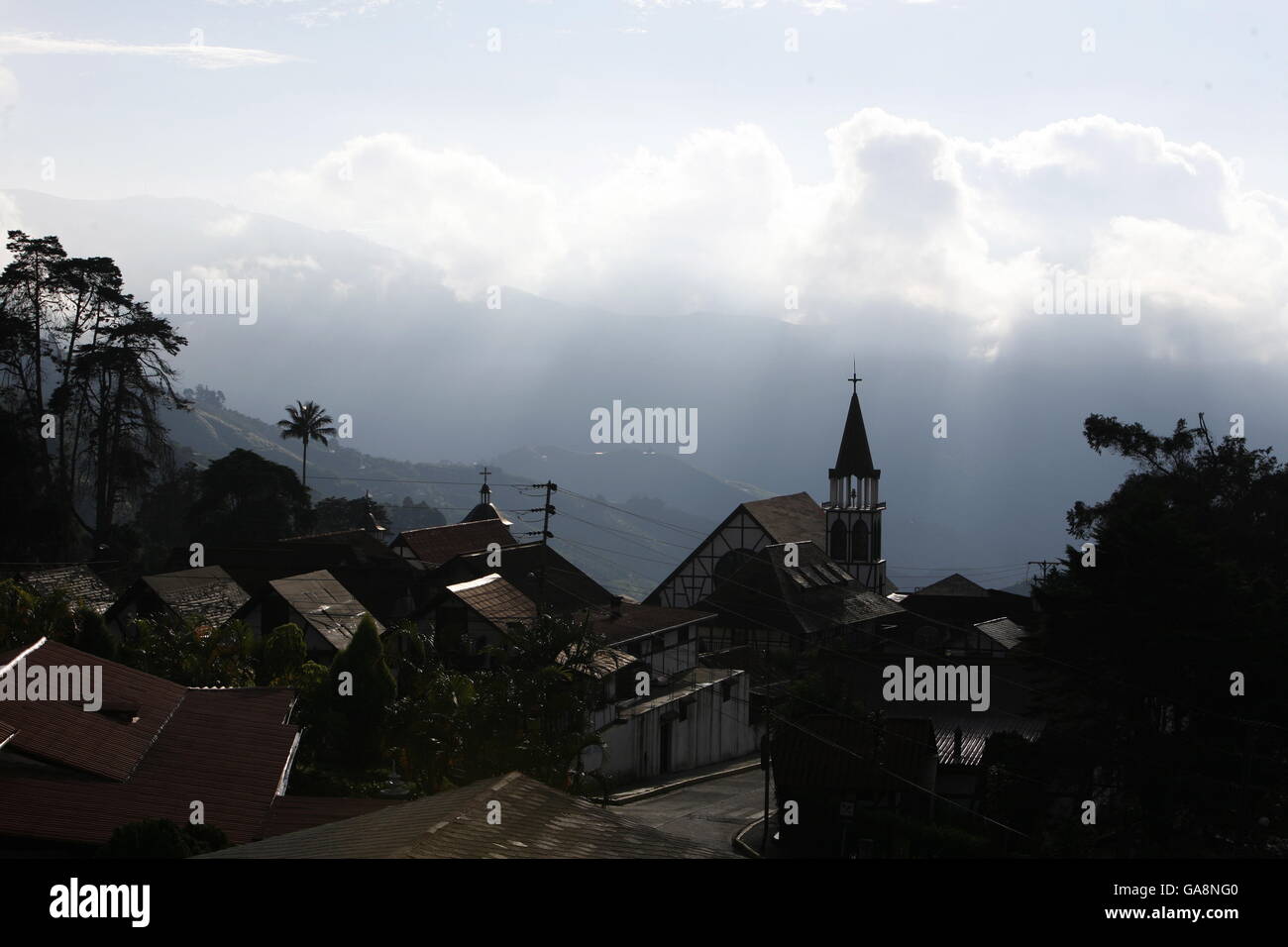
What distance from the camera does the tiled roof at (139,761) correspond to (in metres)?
21.5

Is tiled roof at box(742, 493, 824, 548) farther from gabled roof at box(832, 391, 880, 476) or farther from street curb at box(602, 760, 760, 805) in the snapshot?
street curb at box(602, 760, 760, 805)

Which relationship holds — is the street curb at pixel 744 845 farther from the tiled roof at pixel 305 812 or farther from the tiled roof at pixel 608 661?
the tiled roof at pixel 305 812

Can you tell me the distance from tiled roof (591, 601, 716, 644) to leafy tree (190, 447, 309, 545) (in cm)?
4196

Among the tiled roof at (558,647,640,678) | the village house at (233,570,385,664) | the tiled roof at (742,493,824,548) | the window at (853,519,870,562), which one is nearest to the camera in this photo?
the tiled roof at (558,647,640,678)

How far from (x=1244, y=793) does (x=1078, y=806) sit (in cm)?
770

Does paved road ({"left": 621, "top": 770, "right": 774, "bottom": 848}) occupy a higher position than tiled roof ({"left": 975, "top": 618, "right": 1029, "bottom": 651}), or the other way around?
tiled roof ({"left": 975, "top": 618, "right": 1029, "bottom": 651})

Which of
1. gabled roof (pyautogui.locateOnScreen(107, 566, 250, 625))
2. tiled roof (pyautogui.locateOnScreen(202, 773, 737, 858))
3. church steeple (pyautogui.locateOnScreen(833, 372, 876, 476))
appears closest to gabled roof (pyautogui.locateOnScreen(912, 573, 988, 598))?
church steeple (pyautogui.locateOnScreen(833, 372, 876, 476))

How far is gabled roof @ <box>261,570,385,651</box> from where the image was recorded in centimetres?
5288

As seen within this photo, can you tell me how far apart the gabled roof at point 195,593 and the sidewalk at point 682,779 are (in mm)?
20707

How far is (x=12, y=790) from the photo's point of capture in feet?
71.4

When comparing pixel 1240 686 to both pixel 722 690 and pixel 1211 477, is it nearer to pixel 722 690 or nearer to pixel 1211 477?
pixel 1211 477

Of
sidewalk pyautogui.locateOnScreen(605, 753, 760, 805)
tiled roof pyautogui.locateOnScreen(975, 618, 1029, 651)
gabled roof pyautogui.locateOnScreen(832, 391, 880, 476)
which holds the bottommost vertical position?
sidewalk pyautogui.locateOnScreen(605, 753, 760, 805)

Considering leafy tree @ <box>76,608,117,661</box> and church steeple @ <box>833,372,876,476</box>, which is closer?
leafy tree @ <box>76,608,117,661</box>
